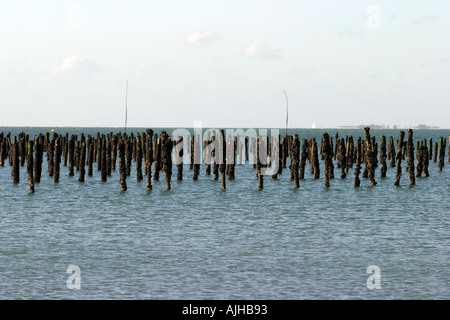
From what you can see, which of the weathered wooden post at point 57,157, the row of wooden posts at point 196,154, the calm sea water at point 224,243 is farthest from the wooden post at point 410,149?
the weathered wooden post at point 57,157

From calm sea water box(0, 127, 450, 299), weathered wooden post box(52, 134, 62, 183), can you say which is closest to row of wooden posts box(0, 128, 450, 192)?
weathered wooden post box(52, 134, 62, 183)

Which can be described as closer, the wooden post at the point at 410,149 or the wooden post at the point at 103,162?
the wooden post at the point at 410,149

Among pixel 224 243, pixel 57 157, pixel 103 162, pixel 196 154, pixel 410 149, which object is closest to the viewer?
pixel 224 243

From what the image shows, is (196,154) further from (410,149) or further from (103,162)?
(410,149)

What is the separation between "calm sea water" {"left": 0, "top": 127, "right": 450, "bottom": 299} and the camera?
508 inches

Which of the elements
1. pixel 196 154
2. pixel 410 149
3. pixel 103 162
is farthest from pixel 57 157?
pixel 410 149

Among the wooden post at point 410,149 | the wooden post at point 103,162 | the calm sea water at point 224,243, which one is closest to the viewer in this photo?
the calm sea water at point 224,243

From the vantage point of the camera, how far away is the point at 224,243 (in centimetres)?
1745

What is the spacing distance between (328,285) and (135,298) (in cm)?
332

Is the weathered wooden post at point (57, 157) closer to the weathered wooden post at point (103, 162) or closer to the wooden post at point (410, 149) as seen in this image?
the weathered wooden post at point (103, 162)

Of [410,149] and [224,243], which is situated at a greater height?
[410,149]

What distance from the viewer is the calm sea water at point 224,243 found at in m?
12.9

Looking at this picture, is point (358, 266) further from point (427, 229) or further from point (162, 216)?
point (162, 216)

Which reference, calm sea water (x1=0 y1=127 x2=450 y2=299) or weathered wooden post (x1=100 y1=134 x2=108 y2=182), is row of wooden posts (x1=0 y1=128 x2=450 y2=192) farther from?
calm sea water (x1=0 y1=127 x2=450 y2=299)
